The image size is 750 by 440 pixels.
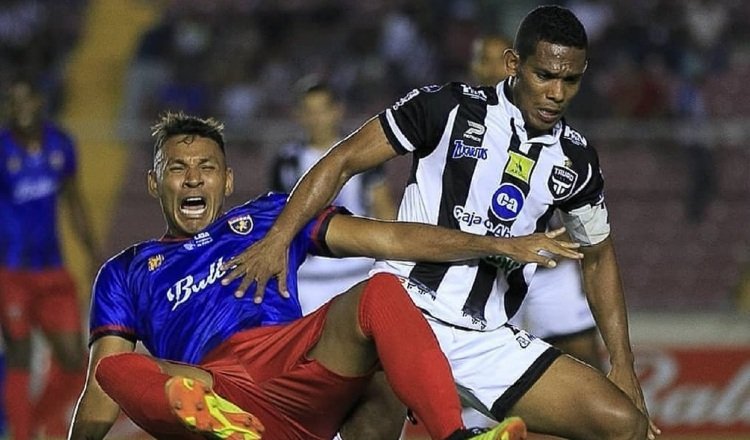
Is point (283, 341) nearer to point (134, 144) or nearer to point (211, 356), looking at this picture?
point (211, 356)

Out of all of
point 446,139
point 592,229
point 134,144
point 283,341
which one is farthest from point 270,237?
point 134,144

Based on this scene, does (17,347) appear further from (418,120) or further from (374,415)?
(418,120)

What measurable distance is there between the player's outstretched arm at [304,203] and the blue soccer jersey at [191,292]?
0.06 meters

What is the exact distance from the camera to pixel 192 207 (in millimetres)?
4840

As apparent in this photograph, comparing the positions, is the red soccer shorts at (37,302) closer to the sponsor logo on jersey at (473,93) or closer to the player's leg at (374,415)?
the player's leg at (374,415)

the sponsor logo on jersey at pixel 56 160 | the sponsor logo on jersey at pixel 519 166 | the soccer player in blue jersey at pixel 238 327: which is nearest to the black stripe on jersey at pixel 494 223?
the sponsor logo on jersey at pixel 519 166

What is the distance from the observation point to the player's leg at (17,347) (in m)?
8.20

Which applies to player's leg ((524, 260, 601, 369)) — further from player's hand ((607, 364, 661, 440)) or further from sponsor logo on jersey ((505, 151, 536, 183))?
sponsor logo on jersey ((505, 151, 536, 183))

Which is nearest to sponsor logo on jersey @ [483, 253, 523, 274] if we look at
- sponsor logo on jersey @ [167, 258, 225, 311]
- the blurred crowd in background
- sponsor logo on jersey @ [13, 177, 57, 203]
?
sponsor logo on jersey @ [167, 258, 225, 311]

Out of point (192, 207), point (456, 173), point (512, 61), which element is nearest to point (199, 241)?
point (192, 207)

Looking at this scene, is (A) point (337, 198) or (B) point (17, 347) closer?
(A) point (337, 198)

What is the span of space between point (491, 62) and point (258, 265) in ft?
7.59

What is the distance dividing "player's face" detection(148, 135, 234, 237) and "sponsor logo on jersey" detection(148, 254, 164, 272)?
16 cm

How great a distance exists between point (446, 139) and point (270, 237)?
724mm
